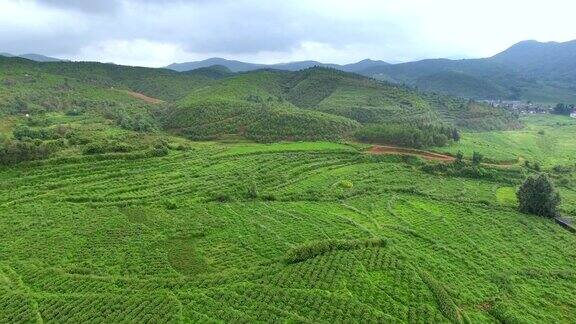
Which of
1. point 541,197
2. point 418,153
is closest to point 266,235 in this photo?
point 541,197

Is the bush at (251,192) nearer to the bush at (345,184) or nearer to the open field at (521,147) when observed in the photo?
the bush at (345,184)

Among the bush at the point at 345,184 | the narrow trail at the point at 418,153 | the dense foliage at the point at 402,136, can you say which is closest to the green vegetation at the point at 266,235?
the bush at the point at 345,184

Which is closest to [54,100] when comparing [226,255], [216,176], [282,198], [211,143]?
[211,143]

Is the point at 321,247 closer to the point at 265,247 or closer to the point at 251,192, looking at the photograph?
the point at 265,247

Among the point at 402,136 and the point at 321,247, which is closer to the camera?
the point at 321,247

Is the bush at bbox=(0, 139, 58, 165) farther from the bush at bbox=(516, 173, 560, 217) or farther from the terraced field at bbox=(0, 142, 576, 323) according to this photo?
the bush at bbox=(516, 173, 560, 217)

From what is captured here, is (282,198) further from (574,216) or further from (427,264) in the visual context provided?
(574,216)

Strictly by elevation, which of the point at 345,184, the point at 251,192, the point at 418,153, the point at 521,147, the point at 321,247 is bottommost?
the point at 521,147
